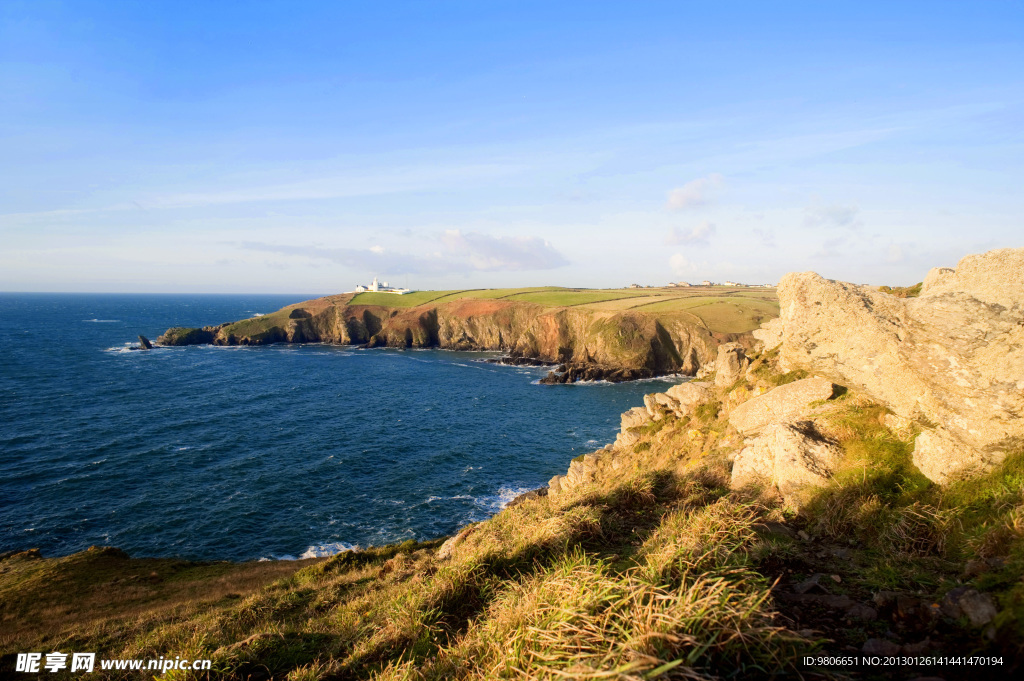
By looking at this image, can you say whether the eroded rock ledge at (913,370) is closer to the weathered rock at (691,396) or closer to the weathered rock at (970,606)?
the weathered rock at (970,606)

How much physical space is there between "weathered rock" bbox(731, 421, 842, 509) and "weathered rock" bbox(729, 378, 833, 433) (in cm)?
112

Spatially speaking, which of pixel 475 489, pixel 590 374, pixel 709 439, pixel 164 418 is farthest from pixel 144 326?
pixel 709 439

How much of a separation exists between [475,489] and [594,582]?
28.2m

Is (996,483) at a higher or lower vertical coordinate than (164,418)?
higher

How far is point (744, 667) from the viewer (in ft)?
12.4

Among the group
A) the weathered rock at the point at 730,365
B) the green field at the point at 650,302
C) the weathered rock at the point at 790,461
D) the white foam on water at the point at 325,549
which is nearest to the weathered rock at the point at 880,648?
the weathered rock at the point at 790,461

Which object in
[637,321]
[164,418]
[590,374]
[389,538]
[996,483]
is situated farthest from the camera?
[637,321]

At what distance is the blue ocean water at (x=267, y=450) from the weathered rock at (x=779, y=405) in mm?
18230

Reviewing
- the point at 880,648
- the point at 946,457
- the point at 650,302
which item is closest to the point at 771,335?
the point at 946,457

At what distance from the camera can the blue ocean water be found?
26.4 metres

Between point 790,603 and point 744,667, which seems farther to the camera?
point 790,603

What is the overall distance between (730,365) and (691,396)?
2.11 metres

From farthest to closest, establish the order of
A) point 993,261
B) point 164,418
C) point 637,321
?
point 637,321 < point 164,418 < point 993,261

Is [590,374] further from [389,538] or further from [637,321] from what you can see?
[389,538]
